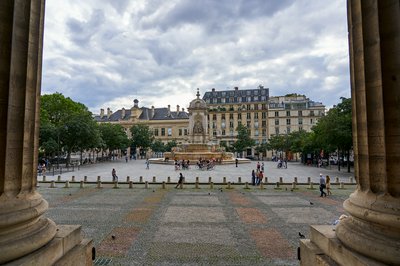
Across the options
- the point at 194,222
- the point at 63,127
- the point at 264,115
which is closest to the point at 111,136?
the point at 63,127

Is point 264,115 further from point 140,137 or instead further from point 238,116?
point 140,137

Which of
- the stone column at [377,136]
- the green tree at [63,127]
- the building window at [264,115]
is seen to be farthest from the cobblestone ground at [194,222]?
the building window at [264,115]

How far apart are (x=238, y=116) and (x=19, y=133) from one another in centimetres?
9709

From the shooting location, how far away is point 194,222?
11.1 metres

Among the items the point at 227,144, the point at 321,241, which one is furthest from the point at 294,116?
the point at 321,241

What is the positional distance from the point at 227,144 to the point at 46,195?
78.3m

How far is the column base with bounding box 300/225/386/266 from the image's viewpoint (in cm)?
369

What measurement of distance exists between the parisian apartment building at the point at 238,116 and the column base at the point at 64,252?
8623 cm

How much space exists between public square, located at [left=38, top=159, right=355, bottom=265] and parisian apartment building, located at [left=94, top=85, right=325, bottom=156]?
74502 mm

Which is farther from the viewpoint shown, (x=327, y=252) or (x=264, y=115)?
(x=264, y=115)

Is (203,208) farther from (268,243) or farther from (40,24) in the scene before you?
(40,24)

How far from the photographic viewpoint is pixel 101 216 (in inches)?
479

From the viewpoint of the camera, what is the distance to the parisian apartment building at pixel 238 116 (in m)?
92.4

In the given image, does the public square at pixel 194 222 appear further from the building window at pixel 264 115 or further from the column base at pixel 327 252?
the building window at pixel 264 115
